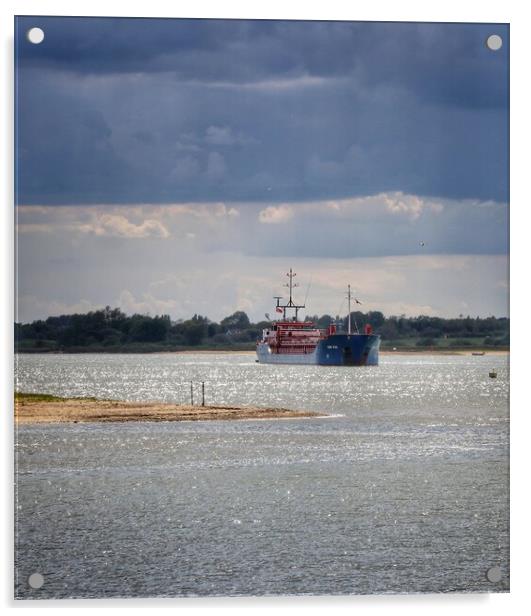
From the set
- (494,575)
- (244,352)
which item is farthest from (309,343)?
(494,575)

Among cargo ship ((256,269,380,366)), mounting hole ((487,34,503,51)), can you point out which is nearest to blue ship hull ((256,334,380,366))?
cargo ship ((256,269,380,366))

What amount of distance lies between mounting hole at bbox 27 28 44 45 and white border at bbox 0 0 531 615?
114 millimetres

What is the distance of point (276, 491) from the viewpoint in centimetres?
1094

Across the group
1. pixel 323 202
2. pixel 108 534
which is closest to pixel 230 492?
pixel 108 534

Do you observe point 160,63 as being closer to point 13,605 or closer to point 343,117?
point 343,117

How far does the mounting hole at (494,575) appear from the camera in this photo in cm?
833

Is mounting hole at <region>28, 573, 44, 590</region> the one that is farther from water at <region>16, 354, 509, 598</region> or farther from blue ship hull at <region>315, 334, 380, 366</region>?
blue ship hull at <region>315, 334, 380, 366</region>

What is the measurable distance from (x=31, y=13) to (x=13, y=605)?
380 cm

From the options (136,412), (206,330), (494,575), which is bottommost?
(494,575)

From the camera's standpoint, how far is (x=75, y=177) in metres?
8.77

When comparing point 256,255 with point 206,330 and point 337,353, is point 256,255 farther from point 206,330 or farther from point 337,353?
point 337,353

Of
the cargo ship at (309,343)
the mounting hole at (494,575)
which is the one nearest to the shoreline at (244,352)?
the cargo ship at (309,343)

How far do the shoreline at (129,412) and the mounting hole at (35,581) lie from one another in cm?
156
